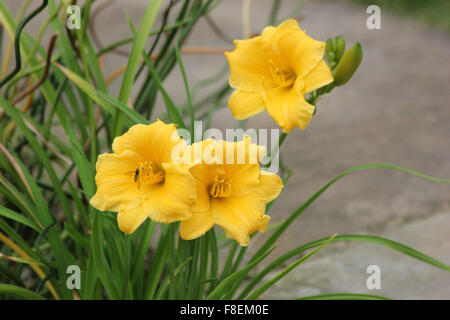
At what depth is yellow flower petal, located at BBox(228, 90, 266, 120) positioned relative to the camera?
653 millimetres

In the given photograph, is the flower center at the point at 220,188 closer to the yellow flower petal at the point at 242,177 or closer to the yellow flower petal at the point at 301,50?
the yellow flower petal at the point at 242,177

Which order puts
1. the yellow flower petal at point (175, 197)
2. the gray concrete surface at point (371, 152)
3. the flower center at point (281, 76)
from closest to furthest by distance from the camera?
1. the yellow flower petal at point (175, 197)
2. the flower center at point (281, 76)
3. the gray concrete surface at point (371, 152)

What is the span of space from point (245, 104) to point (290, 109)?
67 millimetres

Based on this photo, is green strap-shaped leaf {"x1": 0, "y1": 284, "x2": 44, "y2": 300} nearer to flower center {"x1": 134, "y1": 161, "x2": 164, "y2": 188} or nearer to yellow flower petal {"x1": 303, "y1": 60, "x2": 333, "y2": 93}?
flower center {"x1": 134, "y1": 161, "x2": 164, "y2": 188}

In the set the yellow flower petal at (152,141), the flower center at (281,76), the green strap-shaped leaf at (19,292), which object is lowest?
the green strap-shaped leaf at (19,292)

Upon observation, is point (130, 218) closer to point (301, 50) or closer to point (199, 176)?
point (199, 176)

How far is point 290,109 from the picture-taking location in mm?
618

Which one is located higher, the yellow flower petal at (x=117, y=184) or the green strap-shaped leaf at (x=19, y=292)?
the yellow flower petal at (x=117, y=184)

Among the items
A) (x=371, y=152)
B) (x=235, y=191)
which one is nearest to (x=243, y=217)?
(x=235, y=191)

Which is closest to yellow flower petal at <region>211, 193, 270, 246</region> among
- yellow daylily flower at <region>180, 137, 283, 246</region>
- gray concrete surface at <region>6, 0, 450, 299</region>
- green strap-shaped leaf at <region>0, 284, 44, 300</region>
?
yellow daylily flower at <region>180, 137, 283, 246</region>

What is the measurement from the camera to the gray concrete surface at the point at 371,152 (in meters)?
1.23

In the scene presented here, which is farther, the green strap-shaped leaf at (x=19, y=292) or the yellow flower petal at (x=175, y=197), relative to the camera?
the green strap-shaped leaf at (x=19, y=292)

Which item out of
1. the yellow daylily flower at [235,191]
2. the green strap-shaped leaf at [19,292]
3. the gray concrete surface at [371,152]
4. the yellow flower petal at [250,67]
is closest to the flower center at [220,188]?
the yellow daylily flower at [235,191]

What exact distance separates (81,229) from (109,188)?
44 centimetres
